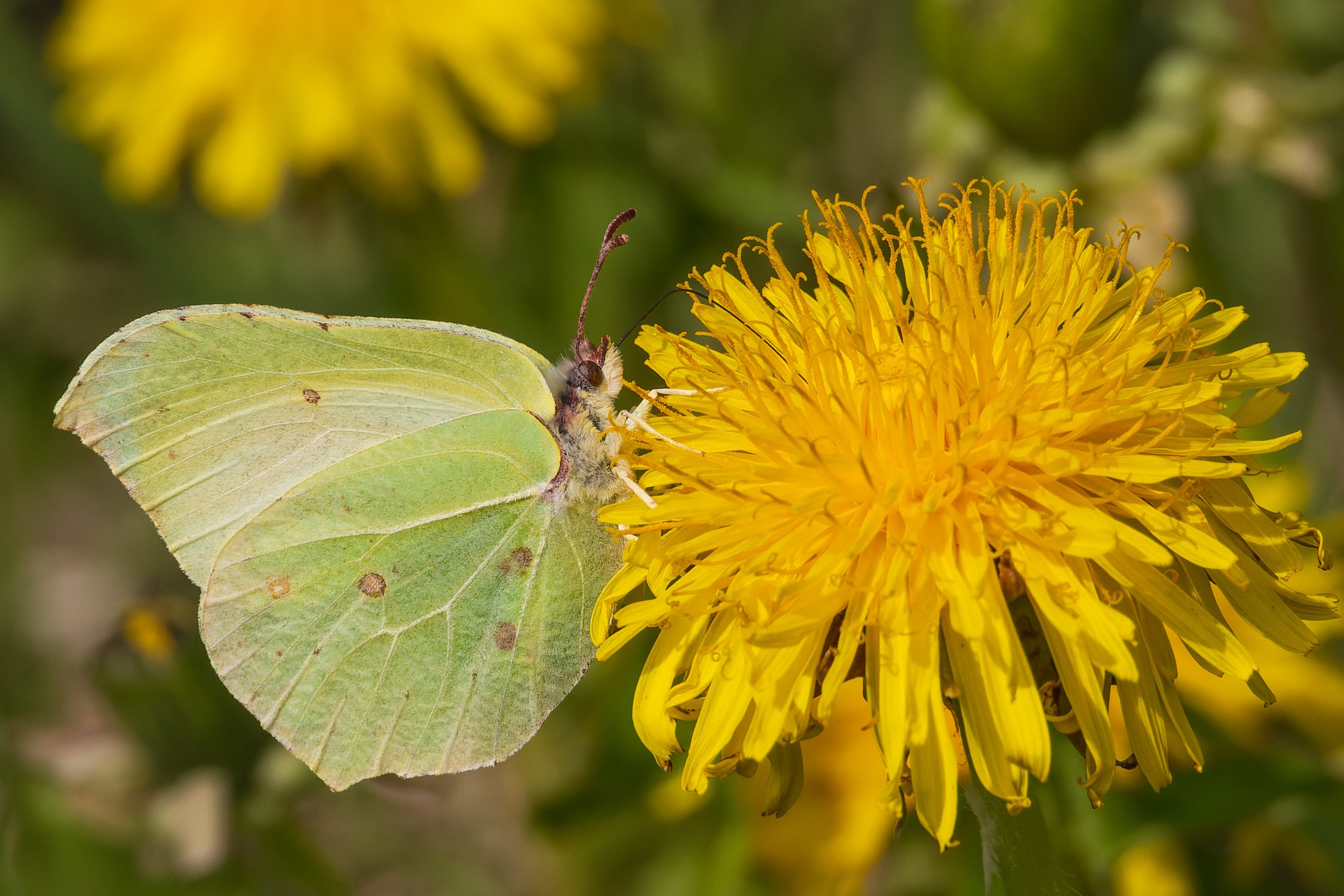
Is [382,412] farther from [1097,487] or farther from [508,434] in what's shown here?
[1097,487]

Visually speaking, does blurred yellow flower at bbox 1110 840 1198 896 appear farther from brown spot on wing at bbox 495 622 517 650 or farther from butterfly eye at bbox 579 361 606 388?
butterfly eye at bbox 579 361 606 388

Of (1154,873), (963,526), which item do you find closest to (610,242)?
(963,526)

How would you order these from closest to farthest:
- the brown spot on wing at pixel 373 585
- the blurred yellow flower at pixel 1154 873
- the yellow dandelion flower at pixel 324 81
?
the brown spot on wing at pixel 373 585, the blurred yellow flower at pixel 1154 873, the yellow dandelion flower at pixel 324 81

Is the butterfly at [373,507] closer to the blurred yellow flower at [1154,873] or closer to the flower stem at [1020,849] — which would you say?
the flower stem at [1020,849]

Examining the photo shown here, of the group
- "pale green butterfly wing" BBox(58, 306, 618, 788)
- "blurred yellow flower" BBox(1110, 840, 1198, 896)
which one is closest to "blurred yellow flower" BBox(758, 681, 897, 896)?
"blurred yellow flower" BBox(1110, 840, 1198, 896)

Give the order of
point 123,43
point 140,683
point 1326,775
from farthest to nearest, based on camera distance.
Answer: point 123,43 < point 140,683 < point 1326,775

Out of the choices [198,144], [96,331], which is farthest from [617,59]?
[96,331]

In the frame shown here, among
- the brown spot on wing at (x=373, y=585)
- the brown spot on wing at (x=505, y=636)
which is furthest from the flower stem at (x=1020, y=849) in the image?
the brown spot on wing at (x=373, y=585)
